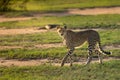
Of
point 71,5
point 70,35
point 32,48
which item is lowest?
point 71,5

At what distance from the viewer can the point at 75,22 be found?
2225 cm

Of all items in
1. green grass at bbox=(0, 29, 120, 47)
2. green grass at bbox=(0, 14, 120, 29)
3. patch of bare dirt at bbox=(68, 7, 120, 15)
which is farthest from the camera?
patch of bare dirt at bbox=(68, 7, 120, 15)

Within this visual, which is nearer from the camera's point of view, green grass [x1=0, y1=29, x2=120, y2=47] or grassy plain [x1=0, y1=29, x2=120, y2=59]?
grassy plain [x1=0, y1=29, x2=120, y2=59]

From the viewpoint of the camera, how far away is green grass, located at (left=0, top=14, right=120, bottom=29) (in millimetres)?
20492

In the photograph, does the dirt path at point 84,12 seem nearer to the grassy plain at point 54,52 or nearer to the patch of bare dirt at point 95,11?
the patch of bare dirt at point 95,11

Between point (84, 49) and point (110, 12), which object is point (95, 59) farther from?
point (110, 12)

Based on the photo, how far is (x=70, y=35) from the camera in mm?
12438

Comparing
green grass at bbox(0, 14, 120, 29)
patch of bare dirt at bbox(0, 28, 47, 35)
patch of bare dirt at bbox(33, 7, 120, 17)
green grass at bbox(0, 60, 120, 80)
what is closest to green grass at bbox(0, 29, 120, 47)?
patch of bare dirt at bbox(0, 28, 47, 35)

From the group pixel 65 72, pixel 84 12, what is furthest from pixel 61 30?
pixel 84 12

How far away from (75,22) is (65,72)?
10665 mm

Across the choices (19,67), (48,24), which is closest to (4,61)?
(19,67)

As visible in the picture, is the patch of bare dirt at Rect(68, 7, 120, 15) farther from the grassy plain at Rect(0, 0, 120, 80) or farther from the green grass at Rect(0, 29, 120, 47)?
the green grass at Rect(0, 29, 120, 47)

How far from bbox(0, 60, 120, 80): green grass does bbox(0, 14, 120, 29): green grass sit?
796 cm

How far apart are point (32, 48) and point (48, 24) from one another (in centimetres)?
647
